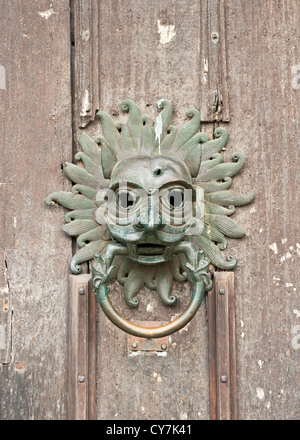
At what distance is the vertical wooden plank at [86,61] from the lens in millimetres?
1645

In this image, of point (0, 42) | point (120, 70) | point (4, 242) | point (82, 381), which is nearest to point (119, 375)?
point (82, 381)

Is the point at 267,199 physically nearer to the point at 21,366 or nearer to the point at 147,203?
the point at 147,203

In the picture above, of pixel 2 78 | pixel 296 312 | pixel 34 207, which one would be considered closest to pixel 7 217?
pixel 34 207

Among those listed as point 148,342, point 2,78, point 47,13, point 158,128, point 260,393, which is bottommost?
point 260,393

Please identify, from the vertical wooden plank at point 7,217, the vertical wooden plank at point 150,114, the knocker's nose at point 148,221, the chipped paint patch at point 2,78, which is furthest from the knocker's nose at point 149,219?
the chipped paint patch at point 2,78

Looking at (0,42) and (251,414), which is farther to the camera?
(0,42)

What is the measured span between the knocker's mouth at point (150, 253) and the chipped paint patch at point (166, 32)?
464 millimetres

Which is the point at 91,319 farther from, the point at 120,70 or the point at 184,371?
the point at 120,70

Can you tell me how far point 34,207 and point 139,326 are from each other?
0.36 meters

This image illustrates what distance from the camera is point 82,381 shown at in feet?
5.05

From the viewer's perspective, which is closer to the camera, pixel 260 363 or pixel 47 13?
pixel 260 363

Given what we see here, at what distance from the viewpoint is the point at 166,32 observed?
167 centimetres

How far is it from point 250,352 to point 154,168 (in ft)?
1.40

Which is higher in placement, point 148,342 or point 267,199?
point 267,199
